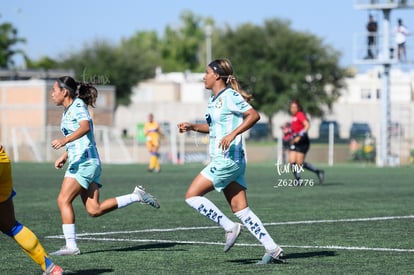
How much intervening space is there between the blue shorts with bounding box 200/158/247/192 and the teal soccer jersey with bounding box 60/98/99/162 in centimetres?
157

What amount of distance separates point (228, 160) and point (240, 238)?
2.79 meters

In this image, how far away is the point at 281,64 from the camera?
8462cm

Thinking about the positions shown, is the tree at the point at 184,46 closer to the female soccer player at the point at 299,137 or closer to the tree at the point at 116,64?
the tree at the point at 116,64

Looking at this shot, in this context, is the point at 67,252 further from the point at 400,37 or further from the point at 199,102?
the point at 199,102

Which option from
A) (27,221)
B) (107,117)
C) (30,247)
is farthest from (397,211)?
(107,117)

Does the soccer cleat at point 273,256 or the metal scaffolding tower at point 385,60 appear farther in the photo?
the metal scaffolding tower at point 385,60

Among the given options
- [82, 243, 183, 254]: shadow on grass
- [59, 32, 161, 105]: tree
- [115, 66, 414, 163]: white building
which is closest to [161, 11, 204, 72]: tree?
[115, 66, 414, 163]: white building

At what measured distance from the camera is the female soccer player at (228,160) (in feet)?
33.1

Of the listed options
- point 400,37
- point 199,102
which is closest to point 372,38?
point 400,37

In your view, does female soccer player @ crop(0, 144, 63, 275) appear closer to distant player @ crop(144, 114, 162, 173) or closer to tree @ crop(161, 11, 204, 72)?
distant player @ crop(144, 114, 162, 173)

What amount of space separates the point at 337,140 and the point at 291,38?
3119cm

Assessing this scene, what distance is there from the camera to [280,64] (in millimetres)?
84500

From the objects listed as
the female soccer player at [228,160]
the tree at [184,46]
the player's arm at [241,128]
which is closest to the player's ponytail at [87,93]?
the female soccer player at [228,160]

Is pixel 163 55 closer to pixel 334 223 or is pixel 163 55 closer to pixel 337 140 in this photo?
pixel 337 140
